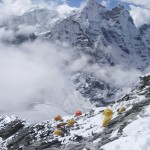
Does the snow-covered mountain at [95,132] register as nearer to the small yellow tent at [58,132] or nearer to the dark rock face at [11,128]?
the dark rock face at [11,128]

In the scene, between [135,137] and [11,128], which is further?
[11,128]

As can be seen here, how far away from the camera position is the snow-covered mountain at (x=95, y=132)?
30.1 m

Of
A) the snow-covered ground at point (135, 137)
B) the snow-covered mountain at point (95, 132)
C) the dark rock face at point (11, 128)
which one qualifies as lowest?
the snow-covered ground at point (135, 137)

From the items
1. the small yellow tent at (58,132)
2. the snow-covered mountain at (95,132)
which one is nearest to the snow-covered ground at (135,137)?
the snow-covered mountain at (95,132)

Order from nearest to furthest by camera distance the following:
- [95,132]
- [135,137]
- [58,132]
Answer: [135,137] < [95,132] < [58,132]

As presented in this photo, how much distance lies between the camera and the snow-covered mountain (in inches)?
1184

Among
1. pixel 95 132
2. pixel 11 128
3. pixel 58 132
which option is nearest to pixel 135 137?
pixel 95 132

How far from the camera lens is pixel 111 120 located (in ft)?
141

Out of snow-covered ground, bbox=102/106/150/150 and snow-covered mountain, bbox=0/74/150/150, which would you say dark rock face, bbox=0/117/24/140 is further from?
snow-covered ground, bbox=102/106/150/150

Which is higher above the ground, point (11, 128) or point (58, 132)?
point (11, 128)

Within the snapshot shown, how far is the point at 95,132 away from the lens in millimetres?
43906

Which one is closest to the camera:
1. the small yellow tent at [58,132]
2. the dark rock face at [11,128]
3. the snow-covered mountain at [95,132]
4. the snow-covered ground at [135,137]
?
the snow-covered ground at [135,137]

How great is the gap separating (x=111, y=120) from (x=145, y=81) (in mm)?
Answer: 16461

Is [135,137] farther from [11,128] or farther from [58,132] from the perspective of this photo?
[11,128]
